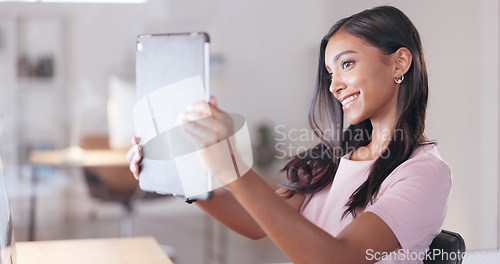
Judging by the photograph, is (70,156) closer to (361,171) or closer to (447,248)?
(361,171)

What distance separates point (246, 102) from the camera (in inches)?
63.6

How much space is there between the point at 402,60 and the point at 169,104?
0.30 meters

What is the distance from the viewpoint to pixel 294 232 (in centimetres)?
58

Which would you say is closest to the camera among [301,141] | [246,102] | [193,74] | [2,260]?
[2,260]

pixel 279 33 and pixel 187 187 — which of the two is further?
pixel 279 33

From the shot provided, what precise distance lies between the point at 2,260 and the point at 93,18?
116cm

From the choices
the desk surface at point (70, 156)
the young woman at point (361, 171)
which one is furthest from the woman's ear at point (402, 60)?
the desk surface at point (70, 156)

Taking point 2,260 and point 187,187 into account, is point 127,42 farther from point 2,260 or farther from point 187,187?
point 2,260

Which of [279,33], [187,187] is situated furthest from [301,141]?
[187,187]

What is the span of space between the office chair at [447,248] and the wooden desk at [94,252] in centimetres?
37

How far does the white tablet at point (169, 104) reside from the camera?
706 millimetres

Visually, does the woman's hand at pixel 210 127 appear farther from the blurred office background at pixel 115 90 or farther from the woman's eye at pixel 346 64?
the blurred office background at pixel 115 90

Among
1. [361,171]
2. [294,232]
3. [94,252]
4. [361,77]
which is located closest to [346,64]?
[361,77]

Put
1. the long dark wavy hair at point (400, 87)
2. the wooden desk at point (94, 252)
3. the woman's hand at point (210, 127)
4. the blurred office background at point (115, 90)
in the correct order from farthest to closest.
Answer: the blurred office background at point (115, 90), the wooden desk at point (94, 252), the long dark wavy hair at point (400, 87), the woman's hand at point (210, 127)
